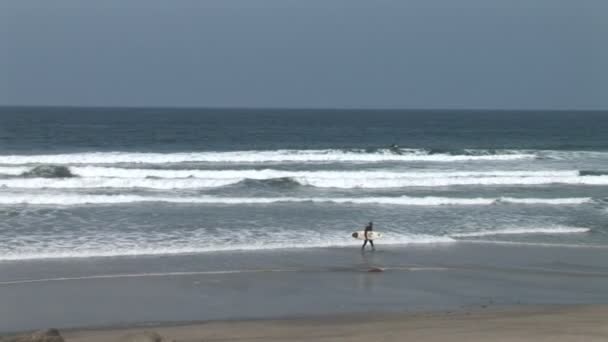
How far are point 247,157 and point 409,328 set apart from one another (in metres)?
27.9

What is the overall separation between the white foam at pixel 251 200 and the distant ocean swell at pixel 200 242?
15.9ft

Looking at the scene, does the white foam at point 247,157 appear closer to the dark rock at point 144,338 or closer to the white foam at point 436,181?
the white foam at point 436,181

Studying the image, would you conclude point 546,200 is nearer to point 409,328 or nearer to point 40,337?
point 409,328

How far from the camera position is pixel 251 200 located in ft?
80.3

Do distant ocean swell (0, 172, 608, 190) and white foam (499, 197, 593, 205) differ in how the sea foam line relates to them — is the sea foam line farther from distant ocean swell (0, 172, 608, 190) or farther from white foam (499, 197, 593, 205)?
white foam (499, 197, 593, 205)

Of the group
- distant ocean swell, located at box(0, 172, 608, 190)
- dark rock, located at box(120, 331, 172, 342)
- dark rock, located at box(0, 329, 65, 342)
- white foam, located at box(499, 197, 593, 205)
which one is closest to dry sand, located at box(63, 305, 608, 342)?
dark rock, located at box(120, 331, 172, 342)

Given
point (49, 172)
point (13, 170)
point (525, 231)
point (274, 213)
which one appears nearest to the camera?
point (525, 231)

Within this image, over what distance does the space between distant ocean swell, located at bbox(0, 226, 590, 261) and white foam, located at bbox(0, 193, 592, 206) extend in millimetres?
4837

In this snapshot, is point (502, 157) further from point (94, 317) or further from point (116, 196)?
point (94, 317)

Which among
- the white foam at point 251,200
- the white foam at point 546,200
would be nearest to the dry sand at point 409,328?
the white foam at point 251,200

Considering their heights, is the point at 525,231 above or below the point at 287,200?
below

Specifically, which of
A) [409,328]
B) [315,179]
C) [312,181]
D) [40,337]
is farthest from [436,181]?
[40,337]

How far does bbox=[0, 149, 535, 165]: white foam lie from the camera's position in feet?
116

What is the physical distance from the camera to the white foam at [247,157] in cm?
3522
